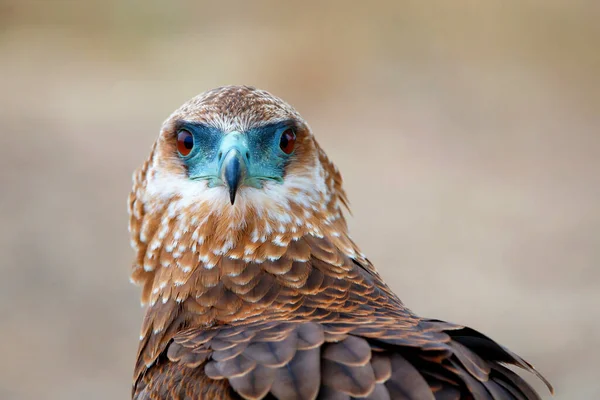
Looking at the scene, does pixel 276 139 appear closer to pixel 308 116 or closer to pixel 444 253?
pixel 444 253

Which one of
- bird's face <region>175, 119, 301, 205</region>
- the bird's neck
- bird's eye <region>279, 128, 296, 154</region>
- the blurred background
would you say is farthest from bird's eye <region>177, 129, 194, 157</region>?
the blurred background

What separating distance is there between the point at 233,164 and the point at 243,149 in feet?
0.46

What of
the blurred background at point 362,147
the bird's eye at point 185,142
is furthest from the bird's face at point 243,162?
the blurred background at point 362,147

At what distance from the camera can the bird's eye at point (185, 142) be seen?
3764mm

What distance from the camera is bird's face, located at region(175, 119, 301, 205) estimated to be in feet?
11.8

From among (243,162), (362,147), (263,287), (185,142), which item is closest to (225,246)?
(263,287)

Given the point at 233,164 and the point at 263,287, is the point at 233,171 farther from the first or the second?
the point at 263,287

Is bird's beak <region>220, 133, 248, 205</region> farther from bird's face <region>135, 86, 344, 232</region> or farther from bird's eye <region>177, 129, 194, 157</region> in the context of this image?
bird's eye <region>177, 129, 194, 157</region>

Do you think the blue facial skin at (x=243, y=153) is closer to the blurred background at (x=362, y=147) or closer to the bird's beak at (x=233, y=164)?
the bird's beak at (x=233, y=164)

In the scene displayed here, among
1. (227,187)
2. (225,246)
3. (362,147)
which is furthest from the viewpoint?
(362,147)

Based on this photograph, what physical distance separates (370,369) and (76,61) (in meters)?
13.6

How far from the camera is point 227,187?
3529 mm

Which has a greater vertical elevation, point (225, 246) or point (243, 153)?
point (243, 153)

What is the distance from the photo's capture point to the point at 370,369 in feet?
9.62
